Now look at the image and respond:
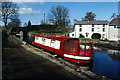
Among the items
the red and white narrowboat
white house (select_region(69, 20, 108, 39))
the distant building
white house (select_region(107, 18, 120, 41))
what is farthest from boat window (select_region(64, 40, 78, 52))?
white house (select_region(69, 20, 108, 39))

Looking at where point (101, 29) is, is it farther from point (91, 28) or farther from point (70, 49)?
point (70, 49)

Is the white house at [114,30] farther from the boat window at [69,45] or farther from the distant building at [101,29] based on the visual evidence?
the boat window at [69,45]

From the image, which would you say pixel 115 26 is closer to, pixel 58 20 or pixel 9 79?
pixel 58 20

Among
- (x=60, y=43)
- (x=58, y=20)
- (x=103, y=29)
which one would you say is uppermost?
(x=58, y=20)

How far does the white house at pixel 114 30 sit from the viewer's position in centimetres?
3558

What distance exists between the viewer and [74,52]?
13336 millimetres

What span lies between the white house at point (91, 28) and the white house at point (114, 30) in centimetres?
153

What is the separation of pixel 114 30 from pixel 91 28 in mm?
7222

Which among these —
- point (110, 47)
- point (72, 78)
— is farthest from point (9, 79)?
point (110, 47)

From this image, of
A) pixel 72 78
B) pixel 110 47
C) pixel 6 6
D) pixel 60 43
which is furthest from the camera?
pixel 6 6

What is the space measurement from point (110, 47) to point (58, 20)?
39.2 meters

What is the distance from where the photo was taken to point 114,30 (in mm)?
36281

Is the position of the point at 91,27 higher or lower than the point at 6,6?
lower

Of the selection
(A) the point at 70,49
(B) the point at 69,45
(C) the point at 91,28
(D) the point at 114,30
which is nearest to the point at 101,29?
(C) the point at 91,28
